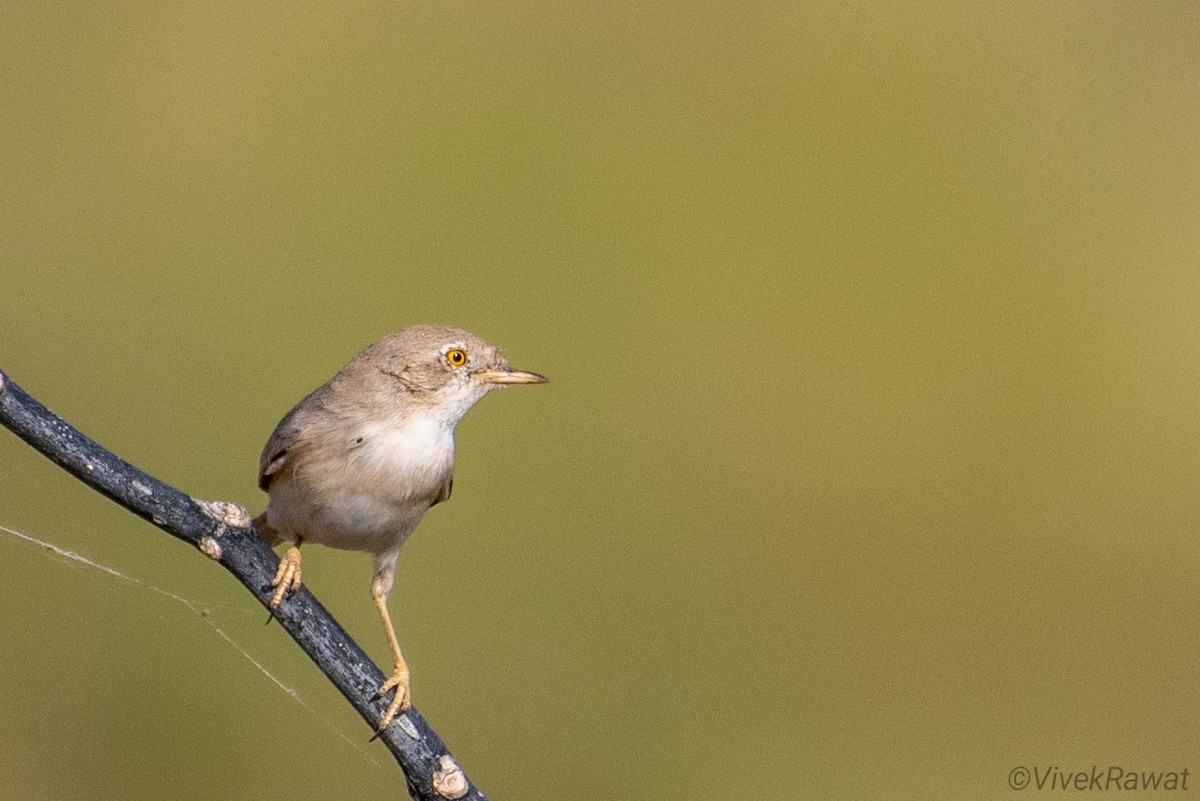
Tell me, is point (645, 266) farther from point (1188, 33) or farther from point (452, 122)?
point (1188, 33)

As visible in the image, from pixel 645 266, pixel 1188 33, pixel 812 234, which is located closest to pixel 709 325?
pixel 645 266

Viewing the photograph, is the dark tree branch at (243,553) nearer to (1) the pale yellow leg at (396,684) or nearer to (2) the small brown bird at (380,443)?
(1) the pale yellow leg at (396,684)

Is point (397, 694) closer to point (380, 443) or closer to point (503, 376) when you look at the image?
point (380, 443)

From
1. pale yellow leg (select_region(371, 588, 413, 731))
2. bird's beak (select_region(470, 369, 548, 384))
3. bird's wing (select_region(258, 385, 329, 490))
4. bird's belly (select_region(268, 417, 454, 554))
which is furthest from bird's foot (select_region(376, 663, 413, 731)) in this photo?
bird's beak (select_region(470, 369, 548, 384))

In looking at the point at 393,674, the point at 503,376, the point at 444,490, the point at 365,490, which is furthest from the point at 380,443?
the point at 393,674

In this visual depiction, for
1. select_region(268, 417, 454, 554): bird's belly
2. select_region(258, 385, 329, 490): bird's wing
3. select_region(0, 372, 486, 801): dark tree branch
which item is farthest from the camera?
select_region(258, 385, 329, 490): bird's wing

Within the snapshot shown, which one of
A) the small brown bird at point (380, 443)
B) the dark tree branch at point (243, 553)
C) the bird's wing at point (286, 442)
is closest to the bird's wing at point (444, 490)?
the small brown bird at point (380, 443)

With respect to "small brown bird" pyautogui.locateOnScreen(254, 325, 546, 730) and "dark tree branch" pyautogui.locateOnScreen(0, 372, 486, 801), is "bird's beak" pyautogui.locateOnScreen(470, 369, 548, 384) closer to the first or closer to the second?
"small brown bird" pyautogui.locateOnScreen(254, 325, 546, 730)
